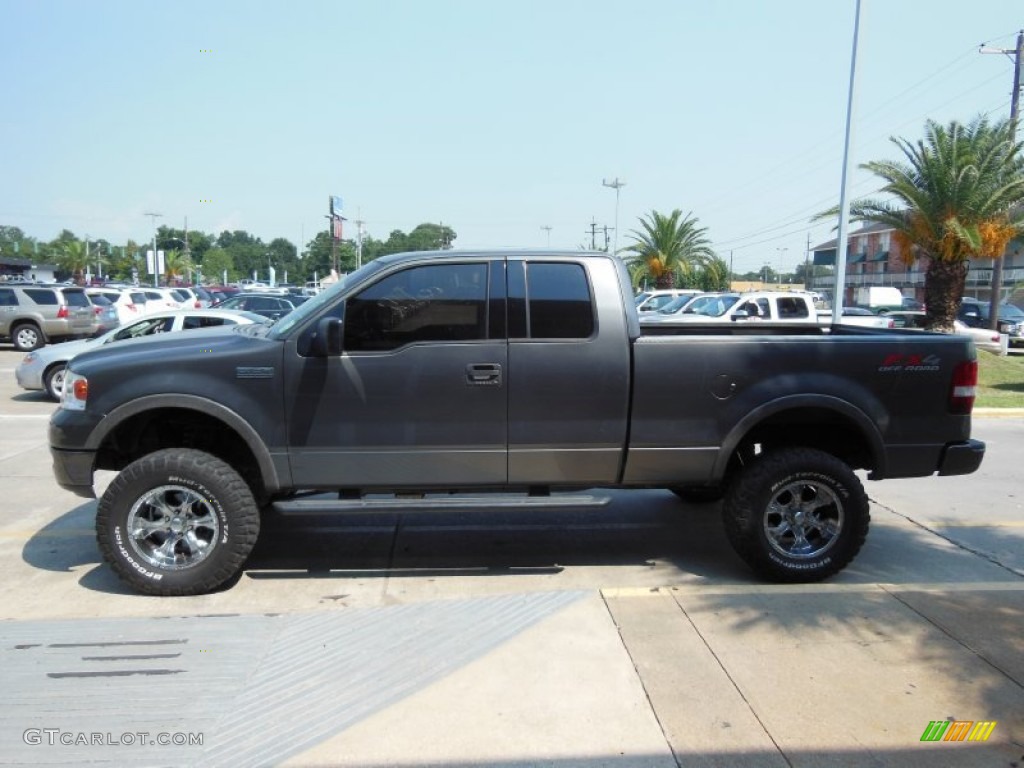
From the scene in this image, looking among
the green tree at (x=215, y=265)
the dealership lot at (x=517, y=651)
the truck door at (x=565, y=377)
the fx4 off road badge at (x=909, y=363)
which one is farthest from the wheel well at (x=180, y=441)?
the green tree at (x=215, y=265)

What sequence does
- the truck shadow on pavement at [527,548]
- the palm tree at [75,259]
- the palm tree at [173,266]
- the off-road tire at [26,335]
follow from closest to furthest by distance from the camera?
the truck shadow on pavement at [527,548] < the off-road tire at [26,335] < the palm tree at [173,266] < the palm tree at [75,259]

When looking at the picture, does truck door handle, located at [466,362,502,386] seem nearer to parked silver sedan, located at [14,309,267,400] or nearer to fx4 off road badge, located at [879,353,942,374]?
→ fx4 off road badge, located at [879,353,942,374]

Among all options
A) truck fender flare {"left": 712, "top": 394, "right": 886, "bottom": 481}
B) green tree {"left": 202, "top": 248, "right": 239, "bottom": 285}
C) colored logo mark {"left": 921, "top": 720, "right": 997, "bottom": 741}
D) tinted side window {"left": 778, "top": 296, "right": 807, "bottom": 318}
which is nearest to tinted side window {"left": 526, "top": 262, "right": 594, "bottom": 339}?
truck fender flare {"left": 712, "top": 394, "right": 886, "bottom": 481}

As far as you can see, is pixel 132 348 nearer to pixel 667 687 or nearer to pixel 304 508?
pixel 304 508

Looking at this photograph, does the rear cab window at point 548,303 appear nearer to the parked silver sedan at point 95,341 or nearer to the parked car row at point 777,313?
the parked silver sedan at point 95,341

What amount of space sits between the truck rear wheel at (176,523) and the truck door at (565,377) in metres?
1.63

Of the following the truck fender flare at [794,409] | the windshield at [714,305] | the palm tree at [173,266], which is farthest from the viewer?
the palm tree at [173,266]

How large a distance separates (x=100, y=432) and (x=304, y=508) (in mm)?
1221

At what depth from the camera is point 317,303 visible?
4.61 m

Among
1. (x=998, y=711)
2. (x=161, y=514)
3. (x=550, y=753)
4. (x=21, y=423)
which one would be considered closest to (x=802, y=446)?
(x=998, y=711)

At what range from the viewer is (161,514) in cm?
450

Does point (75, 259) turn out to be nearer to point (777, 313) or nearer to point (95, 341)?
point (95, 341)

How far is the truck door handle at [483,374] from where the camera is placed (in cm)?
448

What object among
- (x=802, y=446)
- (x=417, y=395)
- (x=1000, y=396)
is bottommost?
(x=1000, y=396)
